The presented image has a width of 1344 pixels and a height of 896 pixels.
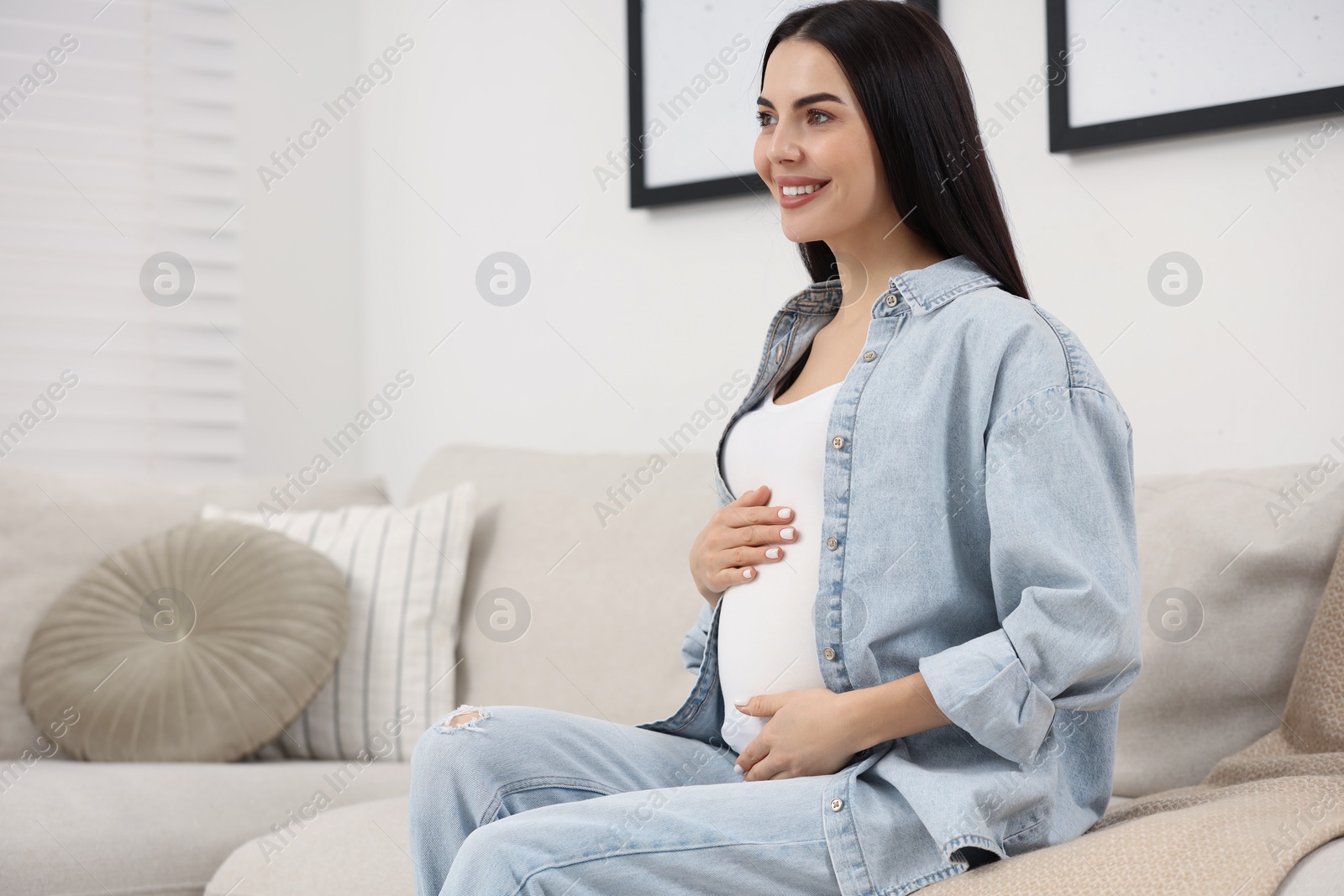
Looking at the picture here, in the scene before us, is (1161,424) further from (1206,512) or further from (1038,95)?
(1038,95)

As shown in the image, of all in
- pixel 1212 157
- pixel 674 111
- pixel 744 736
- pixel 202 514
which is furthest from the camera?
pixel 674 111

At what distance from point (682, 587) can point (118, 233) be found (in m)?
1.61

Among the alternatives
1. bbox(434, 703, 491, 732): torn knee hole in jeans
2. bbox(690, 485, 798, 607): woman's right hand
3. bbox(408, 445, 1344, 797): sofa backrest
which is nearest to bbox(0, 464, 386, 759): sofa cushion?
bbox(408, 445, 1344, 797): sofa backrest

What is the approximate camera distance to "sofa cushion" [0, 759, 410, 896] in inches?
57.6

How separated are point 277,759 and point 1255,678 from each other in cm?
145

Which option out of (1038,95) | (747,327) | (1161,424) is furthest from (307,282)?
(1161,424)

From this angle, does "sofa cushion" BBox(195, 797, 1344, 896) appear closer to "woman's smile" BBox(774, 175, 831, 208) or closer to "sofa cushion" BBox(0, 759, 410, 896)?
"sofa cushion" BBox(0, 759, 410, 896)

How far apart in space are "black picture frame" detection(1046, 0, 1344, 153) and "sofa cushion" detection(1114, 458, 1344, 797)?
1.71 feet

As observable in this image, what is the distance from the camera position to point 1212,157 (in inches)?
68.1

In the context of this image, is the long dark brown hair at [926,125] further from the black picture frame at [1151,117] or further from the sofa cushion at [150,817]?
the sofa cushion at [150,817]

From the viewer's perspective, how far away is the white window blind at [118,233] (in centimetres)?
249

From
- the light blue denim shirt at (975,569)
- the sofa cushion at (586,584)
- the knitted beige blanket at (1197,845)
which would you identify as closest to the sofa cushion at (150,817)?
the sofa cushion at (586,584)

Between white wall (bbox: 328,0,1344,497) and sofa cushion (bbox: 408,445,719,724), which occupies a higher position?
white wall (bbox: 328,0,1344,497)

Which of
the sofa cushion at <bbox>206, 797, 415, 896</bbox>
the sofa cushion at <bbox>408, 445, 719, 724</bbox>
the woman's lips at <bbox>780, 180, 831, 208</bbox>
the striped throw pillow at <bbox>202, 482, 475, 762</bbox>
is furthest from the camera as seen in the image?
the striped throw pillow at <bbox>202, 482, 475, 762</bbox>
